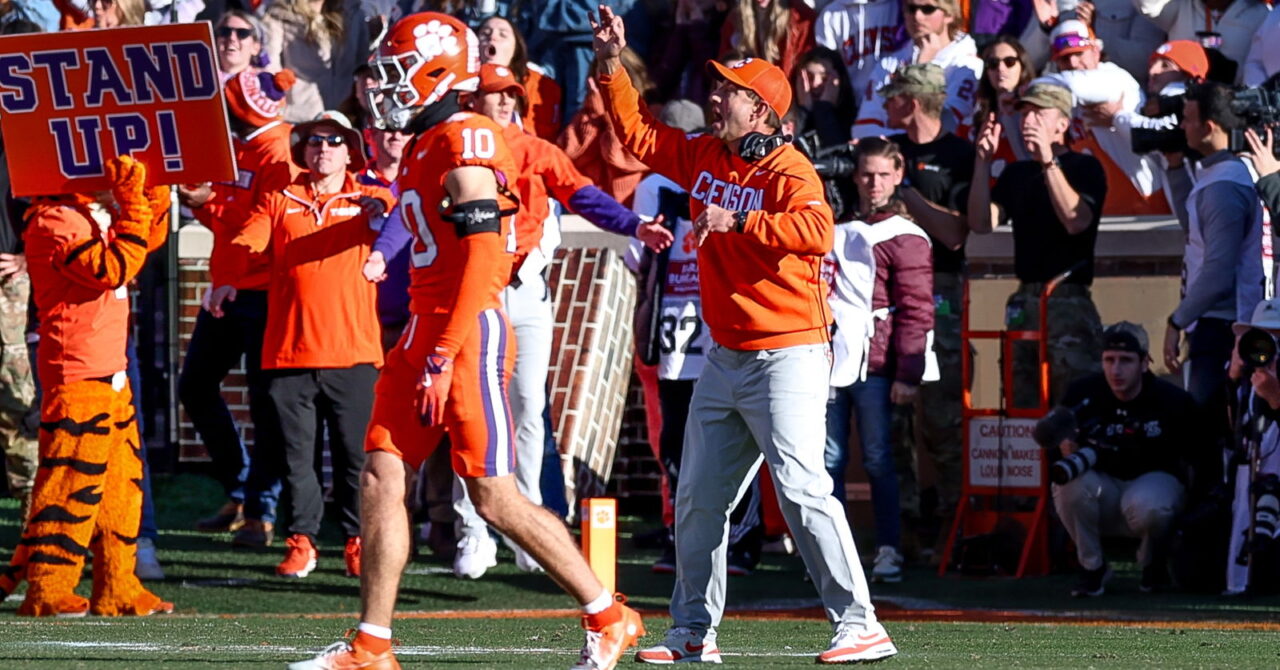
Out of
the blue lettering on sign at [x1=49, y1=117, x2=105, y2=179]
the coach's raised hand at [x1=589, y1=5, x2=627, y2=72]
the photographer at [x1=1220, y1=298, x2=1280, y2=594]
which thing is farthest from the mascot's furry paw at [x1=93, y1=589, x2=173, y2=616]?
the photographer at [x1=1220, y1=298, x2=1280, y2=594]

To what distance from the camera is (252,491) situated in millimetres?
12180

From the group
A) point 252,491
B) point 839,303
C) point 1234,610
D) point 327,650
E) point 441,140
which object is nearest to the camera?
point 327,650

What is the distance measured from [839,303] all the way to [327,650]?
5082 millimetres

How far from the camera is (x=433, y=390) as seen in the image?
6.96 metres

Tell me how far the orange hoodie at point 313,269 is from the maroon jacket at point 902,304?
256 cm

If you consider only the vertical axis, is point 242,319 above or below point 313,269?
below

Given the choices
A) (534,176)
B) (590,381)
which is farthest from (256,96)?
(590,381)

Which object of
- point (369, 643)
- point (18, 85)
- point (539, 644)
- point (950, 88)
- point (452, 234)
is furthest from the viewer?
point (950, 88)

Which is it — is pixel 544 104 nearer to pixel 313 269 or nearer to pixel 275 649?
pixel 313 269

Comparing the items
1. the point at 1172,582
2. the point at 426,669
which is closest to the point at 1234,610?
the point at 1172,582

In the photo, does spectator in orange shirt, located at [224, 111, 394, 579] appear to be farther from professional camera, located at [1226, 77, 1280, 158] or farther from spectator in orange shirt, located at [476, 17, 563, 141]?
professional camera, located at [1226, 77, 1280, 158]

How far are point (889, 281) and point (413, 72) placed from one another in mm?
4605

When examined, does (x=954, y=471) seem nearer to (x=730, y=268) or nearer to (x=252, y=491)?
(x=252, y=491)

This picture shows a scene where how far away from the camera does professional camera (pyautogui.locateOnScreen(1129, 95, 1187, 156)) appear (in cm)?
1145
